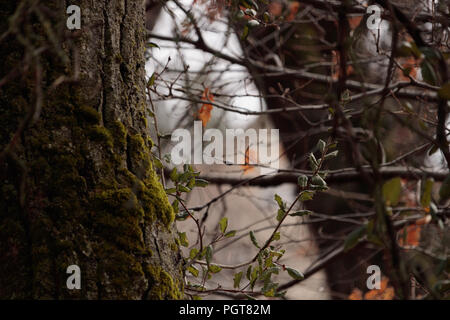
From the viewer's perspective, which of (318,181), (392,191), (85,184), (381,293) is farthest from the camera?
(381,293)

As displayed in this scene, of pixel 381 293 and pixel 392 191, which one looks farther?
pixel 381 293

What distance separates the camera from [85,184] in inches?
32.4

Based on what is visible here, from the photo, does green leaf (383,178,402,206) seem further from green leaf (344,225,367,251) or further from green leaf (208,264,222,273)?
green leaf (208,264,222,273)

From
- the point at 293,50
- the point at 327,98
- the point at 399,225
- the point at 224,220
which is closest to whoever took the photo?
the point at 327,98

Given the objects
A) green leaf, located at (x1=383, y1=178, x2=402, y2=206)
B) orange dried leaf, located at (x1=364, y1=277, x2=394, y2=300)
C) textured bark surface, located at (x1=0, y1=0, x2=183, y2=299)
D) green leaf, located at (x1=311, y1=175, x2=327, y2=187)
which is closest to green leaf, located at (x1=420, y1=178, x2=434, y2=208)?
green leaf, located at (x1=383, y1=178, x2=402, y2=206)

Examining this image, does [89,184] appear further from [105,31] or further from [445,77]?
[445,77]

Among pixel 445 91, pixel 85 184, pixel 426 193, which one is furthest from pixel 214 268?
pixel 445 91

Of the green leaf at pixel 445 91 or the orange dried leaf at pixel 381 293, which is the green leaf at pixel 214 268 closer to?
the green leaf at pixel 445 91

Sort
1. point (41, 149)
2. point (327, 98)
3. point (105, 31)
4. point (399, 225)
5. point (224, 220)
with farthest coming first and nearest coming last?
1. point (399, 225)
2. point (224, 220)
3. point (105, 31)
4. point (41, 149)
5. point (327, 98)

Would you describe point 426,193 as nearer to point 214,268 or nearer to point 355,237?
point 355,237

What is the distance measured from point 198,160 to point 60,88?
4.52 ft

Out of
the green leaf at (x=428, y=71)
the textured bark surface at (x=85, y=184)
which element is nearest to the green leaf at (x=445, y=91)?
the green leaf at (x=428, y=71)

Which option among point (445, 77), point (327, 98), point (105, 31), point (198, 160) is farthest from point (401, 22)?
point (198, 160)

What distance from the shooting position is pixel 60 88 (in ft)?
2.87
